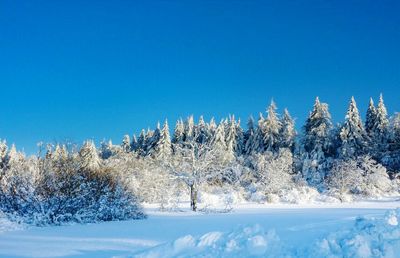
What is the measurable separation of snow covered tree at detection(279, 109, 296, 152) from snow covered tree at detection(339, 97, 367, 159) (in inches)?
240

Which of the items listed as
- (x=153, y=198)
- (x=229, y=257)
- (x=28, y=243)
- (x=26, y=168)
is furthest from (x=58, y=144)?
(x=229, y=257)

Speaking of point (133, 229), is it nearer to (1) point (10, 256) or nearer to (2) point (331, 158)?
(1) point (10, 256)

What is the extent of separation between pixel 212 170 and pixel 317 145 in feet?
75.3

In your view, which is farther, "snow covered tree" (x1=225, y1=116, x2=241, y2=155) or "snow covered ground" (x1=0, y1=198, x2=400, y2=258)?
"snow covered tree" (x1=225, y1=116, x2=241, y2=155)

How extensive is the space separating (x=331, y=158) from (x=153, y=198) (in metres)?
21.2

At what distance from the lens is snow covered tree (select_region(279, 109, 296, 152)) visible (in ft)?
158

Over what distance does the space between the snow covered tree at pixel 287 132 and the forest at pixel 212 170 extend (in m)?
0.12

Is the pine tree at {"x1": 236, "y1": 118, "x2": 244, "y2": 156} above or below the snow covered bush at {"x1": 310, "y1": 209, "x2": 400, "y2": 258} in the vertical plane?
above

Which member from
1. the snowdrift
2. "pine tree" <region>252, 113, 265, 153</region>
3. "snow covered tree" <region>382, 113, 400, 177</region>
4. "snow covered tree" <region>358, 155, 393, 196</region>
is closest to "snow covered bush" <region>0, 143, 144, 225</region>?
the snowdrift

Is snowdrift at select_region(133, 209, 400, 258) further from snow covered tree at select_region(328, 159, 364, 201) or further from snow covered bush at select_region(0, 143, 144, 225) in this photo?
snow covered tree at select_region(328, 159, 364, 201)

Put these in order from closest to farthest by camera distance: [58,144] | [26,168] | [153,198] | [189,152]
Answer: [26,168]
[58,144]
[189,152]
[153,198]

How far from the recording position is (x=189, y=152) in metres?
24.1

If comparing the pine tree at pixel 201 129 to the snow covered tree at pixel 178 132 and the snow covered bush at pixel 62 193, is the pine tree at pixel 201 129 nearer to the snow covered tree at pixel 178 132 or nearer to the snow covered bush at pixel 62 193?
the snow covered tree at pixel 178 132

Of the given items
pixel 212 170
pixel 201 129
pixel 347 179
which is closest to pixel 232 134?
pixel 201 129
